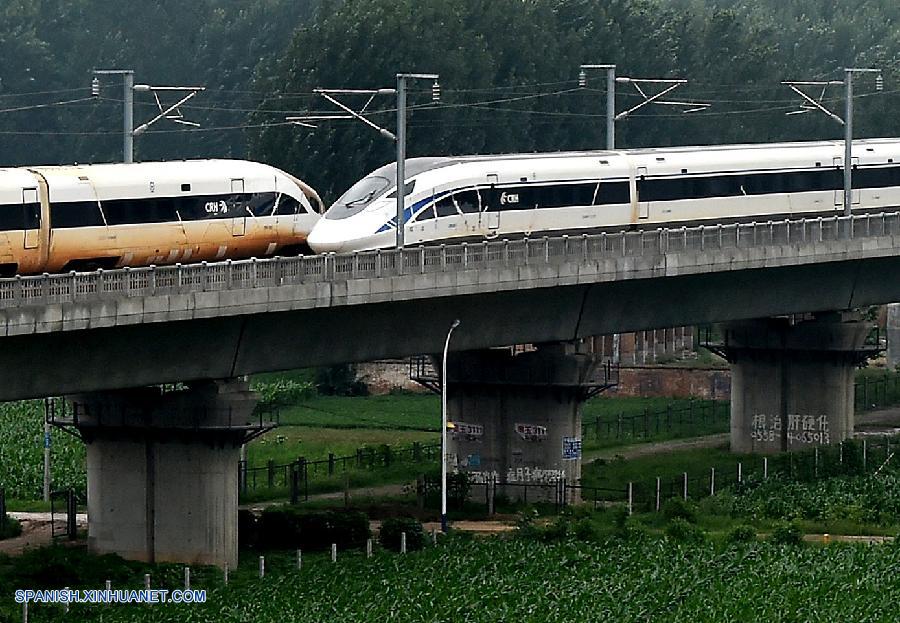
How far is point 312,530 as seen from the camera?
2741 inches

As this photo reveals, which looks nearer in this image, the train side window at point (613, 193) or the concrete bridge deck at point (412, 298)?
the concrete bridge deck at point (412, 298)

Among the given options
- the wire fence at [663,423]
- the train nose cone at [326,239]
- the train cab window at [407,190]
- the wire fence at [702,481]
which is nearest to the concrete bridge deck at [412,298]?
the train nose cone at [326,239]

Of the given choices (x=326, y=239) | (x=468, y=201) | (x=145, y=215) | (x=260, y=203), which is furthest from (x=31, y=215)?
(x=468, y=201)

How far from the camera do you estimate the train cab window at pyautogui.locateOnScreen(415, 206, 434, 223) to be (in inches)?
2960

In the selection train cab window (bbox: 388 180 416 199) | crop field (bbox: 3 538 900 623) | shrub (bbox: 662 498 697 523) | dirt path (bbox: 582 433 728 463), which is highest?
train cab window (bbox: 388 180 416 199)

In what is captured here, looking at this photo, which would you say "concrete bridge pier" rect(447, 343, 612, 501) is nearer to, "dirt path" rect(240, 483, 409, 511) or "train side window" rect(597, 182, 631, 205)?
"dirt path" rect(240, 483, 409, 511)

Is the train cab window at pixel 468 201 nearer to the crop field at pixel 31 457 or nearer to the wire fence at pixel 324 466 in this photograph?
the wire fence at pixel 324 466

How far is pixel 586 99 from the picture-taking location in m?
149

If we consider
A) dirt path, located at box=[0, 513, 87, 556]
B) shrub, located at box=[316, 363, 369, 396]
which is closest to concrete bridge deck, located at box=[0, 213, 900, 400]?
dirt path, located at box=[0, 513, 87, 556]

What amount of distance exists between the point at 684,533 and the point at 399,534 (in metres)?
8.04

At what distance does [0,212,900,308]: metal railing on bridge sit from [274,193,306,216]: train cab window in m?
4.93

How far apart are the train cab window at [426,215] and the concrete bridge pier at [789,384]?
24039 mm

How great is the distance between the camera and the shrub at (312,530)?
6944cm

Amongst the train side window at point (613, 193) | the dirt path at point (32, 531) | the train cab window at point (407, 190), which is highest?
the train side window at point (613, 193)
